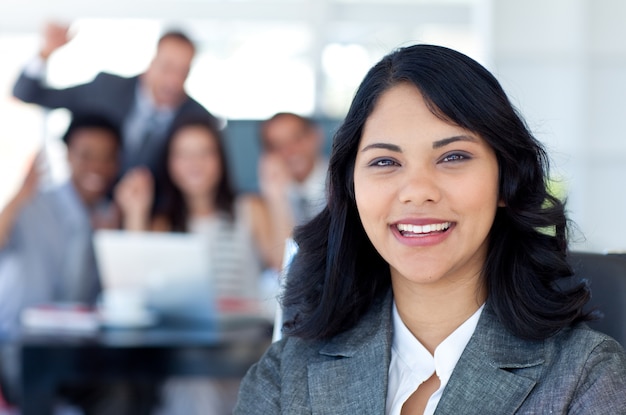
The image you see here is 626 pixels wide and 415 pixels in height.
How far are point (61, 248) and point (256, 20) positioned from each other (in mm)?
1858

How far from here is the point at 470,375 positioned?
5.52 ft

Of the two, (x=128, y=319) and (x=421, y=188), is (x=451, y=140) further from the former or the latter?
→ (x=128, y=319)

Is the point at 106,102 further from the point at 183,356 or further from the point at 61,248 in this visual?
the point at 183,356

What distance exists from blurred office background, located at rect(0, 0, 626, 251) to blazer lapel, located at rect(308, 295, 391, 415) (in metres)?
3.93

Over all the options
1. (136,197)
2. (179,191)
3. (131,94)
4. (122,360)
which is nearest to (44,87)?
(131,94)

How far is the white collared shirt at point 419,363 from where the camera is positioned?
1.75 metres

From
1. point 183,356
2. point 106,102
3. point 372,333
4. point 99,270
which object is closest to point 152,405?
point 183,356

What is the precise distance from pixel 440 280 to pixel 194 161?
4.03 metres

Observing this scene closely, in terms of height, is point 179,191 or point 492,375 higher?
point 179,191

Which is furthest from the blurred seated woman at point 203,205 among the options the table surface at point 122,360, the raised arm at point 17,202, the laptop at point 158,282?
the table surface at point 122,360

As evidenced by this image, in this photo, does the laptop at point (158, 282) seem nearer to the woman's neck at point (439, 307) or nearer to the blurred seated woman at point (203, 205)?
the blurred seated woman at point (203, 205)

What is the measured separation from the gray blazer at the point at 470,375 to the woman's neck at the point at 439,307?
0.14 feet

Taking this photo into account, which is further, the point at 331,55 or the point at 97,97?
the point at 331,55

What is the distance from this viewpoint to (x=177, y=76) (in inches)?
234
